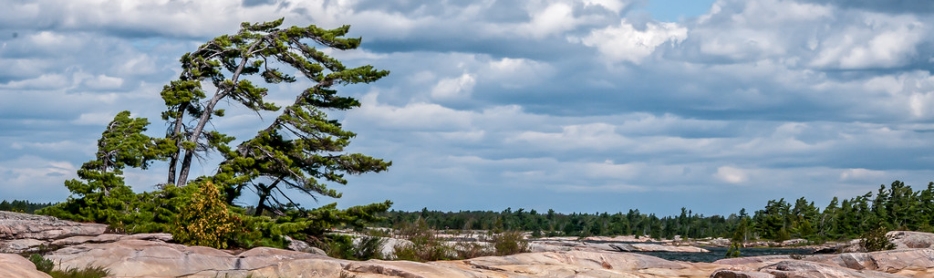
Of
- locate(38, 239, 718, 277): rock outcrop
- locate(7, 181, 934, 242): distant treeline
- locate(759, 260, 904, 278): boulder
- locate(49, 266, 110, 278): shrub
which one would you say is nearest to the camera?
locate(49, 266, 110, 278): shrub

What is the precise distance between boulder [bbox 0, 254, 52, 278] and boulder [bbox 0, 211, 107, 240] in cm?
1375

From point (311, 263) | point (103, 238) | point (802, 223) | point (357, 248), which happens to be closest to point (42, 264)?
point (311, 263)

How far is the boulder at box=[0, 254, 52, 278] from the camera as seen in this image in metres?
16.5

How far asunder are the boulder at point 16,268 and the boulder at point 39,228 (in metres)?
13.8

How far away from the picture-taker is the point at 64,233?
32.5 meters

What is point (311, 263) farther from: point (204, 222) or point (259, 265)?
point (204, 222)

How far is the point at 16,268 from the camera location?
1733 centimetres

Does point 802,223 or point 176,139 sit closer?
point 176,139

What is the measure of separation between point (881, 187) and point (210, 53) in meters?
112

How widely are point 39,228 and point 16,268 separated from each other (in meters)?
16.4

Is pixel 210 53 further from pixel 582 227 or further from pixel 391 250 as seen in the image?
pixel 582 227

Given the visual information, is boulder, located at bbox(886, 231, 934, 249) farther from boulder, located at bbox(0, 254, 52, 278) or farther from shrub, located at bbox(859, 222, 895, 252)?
boulder, located at bbox(0, 254, 52, 278)

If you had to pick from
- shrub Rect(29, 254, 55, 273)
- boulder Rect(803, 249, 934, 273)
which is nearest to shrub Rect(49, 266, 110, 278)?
shrub Rect(29, 254, 55, 273)

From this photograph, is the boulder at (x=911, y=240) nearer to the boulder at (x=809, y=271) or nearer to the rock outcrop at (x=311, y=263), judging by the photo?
the rock outcrop at (x=311, y=263)
